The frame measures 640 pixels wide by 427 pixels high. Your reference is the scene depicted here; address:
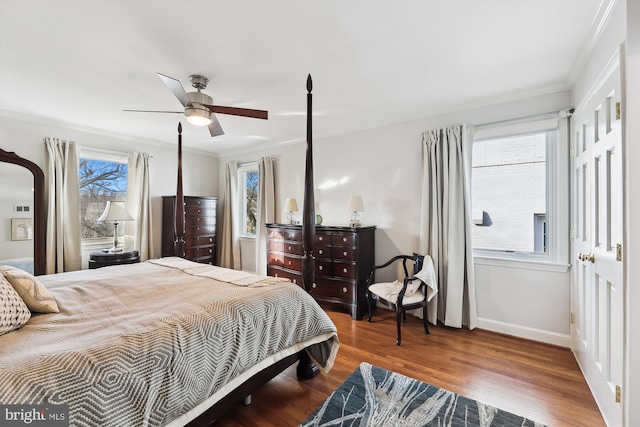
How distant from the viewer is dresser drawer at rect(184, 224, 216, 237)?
4648 millimetres

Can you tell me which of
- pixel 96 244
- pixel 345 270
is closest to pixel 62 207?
pixel 96 244

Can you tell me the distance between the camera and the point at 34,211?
11.3 feet

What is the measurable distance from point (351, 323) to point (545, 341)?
1.91 metres

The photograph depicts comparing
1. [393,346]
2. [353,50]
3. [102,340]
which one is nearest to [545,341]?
[393,346]

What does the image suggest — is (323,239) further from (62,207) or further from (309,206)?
(62,207)

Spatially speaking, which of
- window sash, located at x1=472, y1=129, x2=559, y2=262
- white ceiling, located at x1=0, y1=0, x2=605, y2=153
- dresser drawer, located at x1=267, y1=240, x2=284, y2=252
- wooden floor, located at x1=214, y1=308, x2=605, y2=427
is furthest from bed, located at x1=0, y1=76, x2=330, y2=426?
window sash, located at x1=472, y1=129, x2=559, y2=262

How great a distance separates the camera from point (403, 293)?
2816 millimetres

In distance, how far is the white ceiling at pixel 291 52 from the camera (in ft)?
5.46

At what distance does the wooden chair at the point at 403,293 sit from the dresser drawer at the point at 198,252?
9.84ft

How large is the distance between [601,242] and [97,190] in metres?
5.61

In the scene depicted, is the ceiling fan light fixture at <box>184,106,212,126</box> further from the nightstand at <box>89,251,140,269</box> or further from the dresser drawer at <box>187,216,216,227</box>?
the dresser drawer at <box>187,216,216,227</box>

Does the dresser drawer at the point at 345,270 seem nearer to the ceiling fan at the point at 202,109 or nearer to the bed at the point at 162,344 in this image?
the bed at the point at 162,344

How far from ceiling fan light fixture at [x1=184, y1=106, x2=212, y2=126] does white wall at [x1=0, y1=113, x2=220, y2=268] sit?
8.70 ft

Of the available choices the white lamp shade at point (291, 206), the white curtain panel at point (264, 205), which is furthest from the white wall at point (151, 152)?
the white lamp shade at point (291, 206)
